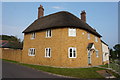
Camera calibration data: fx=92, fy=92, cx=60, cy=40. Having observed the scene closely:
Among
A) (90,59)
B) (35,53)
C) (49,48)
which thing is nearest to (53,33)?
(49,48)

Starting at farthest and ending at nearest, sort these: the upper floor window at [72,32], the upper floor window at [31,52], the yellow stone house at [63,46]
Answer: the upper floor window at [31,52], the upper floor window at [72,32], the yellow stone house at [63,46]

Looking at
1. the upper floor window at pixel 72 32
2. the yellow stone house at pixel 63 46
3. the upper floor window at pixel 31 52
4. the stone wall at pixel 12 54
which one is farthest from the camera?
the stone wall at pixel 12 54

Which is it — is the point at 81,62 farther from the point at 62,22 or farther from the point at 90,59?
the point at 62,22

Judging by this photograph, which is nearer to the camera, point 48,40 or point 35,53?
point 48,40

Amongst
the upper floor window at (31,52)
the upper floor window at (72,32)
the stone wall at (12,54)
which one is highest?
the upper floor window at (72,32)

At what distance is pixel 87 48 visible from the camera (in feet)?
52.4

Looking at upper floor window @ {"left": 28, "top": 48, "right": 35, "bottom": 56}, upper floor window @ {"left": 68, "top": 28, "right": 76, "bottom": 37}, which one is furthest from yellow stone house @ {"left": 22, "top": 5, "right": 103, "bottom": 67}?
upper floor window @ {"left": 28, "top": 48, "right": 35, "bottom": 56}

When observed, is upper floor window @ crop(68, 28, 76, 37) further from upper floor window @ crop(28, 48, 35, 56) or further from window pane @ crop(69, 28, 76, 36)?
upper floor window @ crop(28, 48, 35, 56)

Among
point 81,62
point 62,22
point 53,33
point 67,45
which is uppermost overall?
point 62,22

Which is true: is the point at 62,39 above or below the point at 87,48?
above

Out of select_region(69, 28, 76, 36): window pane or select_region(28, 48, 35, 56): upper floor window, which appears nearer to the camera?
select_region(69, 28, 76, 36): window pane

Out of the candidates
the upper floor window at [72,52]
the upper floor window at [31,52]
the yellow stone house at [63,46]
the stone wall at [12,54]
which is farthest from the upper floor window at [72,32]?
the stone wall at [12,54]

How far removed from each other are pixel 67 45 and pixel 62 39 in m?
1.24

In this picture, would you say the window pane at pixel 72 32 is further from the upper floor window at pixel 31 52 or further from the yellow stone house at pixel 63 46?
the upper floor window at pixel 31 52
